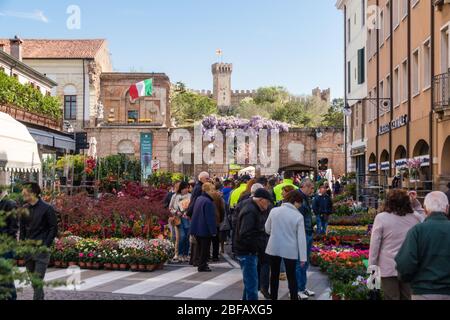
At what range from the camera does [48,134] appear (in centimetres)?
3872

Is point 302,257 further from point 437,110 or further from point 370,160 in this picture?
point 370,160

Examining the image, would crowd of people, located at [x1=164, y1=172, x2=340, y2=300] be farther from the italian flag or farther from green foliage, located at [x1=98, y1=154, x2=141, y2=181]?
the italian flag

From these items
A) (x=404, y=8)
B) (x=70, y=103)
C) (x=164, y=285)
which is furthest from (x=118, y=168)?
(x=70, y=103)

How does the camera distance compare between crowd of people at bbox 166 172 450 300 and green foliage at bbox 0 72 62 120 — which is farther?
green foliage at bbox 0 72 62 120

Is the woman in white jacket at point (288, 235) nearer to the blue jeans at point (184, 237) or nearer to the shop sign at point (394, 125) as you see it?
the blue jeans at point (184, 237)

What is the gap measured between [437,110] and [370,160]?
18.1 m

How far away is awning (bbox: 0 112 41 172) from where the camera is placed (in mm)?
17516

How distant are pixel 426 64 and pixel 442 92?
3.89 metres

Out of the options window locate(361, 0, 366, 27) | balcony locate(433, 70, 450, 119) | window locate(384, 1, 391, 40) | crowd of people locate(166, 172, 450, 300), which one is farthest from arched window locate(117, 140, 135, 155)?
crowd of people locate(166, 172, 450, 300)

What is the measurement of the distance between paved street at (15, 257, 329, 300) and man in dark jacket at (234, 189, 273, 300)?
52.7 inches

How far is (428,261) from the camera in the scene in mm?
6793

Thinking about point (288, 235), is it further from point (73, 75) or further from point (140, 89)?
point (73, 75)

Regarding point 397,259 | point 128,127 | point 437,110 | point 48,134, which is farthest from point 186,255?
point 128,127

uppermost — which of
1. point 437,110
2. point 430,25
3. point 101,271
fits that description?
point 430,25
